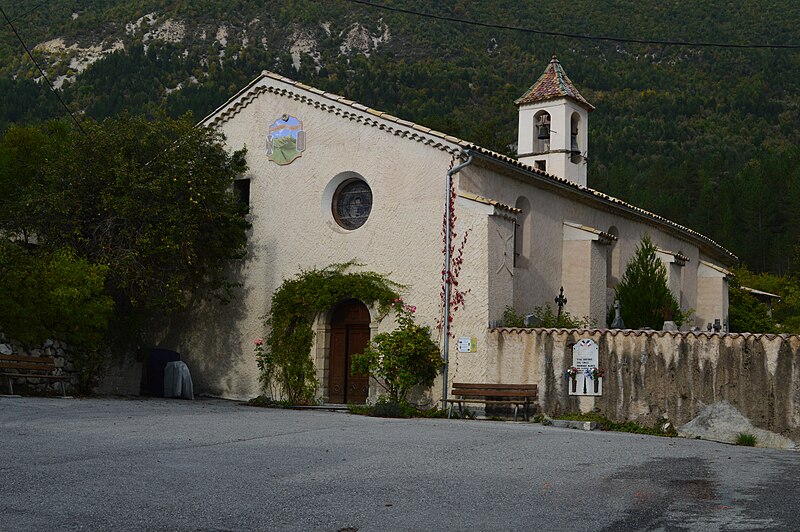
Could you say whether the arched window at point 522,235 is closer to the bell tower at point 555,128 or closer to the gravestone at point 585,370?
the gravestone at point 585,370

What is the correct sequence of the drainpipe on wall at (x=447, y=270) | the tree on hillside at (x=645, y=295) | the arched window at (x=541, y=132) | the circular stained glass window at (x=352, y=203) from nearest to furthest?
the drainpipe on wall at (x=447, y=270) < the circular stained glass window at (x=352, y=203) < the tree on hillside at (x=645, y=295) < the arched window at (x=541, y=132)

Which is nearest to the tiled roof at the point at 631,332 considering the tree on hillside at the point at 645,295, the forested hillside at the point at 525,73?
the tree on hillside at the point at 645,295

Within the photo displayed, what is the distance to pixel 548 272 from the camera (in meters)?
23.9

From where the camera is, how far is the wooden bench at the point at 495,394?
19219mm

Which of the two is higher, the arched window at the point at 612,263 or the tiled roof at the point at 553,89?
the tiled roof at the point at 553,89

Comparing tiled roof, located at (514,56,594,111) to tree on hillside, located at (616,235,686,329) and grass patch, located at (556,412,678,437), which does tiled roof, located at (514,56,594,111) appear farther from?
grass patch, located at (556,412,678,437)

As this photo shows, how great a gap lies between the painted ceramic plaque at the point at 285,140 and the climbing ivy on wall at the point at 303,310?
3.01 m

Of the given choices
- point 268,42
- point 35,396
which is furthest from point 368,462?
point 268,42

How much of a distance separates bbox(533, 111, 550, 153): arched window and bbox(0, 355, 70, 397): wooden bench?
1752 centimetres

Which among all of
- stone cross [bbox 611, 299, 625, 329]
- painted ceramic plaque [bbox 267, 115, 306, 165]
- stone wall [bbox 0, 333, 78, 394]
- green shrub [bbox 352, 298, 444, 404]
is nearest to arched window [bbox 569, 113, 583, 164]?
stone cross [bbox 611, 299, 625, 329]

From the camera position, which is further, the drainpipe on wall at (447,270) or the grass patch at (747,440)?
the drainpipe on wall at (447,270)

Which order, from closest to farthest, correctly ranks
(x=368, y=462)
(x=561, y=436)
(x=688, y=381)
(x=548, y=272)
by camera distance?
(x=368, y=462) < (x=561, y=436) < (x=688, y=381) < (x=548, y=272)

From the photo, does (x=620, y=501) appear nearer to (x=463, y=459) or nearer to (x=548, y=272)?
(x=463, y=459)

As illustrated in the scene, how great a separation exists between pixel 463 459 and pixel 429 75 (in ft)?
272
